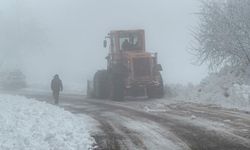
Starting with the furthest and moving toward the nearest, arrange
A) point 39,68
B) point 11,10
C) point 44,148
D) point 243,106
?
point 39,68, point 11,10, point 243,106, point 44,148

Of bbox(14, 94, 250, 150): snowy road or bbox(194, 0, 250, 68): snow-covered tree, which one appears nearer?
bbox(14, 94, 250, 150): snowy road

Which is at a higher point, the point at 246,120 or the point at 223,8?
the point at 223,8

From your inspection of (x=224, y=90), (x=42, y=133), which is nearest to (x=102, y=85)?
(x=224, y=90)

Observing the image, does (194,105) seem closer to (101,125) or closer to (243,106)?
(243,106)

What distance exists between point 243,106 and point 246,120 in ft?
17.5

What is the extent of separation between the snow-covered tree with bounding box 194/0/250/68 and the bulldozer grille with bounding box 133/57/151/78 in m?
3.06

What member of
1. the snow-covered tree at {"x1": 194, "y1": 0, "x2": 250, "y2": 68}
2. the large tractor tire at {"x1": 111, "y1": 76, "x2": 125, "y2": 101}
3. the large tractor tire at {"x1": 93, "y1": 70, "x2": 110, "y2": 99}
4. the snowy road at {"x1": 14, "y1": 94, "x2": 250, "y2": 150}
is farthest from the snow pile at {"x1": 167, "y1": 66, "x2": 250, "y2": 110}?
the large tractor tire at {"x1": 93, "y1": 70, "x2": 110, "y2": 99}

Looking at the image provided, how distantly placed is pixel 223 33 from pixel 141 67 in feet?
14.4

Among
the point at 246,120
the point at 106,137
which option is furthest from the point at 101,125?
the point at 246,120

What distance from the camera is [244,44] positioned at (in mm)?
25391

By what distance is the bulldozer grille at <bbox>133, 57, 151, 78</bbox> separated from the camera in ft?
89.7

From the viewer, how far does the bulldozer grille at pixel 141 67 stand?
27.3m

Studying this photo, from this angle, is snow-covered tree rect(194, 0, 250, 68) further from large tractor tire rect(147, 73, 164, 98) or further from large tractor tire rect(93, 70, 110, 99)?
large tractor tire rect(93, 70, 110, 99)

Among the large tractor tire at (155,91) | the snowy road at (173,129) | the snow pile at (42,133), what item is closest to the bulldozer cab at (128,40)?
the large tractor tire at (155,91)
